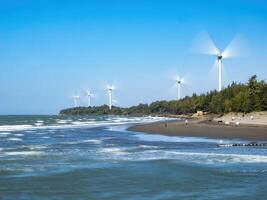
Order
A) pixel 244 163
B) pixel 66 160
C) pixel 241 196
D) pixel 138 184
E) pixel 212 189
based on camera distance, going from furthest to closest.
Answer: pixel 66 160 → pixel 244 163 → pixel 138 184 → pixel 212 189 → pixel 241 196

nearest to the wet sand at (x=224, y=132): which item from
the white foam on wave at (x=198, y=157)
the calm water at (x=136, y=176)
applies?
the white foam on wave at (x=198, y=157)

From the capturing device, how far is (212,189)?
53.4ft

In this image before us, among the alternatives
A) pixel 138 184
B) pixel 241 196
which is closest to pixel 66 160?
pixel 138 184

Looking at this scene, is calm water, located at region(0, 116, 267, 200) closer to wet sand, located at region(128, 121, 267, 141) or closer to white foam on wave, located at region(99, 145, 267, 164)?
white foam on wave, located at region(99, 145, 267, 164)

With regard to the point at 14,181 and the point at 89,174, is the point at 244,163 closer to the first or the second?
the point at 89,174

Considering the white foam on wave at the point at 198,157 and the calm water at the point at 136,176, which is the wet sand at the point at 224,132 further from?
the calm water at the point at 136,176

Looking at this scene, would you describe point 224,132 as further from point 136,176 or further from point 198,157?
point 136,176

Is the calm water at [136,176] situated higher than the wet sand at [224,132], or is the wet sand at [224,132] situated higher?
the wet sand at [224,132]

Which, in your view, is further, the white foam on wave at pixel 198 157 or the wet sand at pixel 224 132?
the wet sand at pixel 224 132

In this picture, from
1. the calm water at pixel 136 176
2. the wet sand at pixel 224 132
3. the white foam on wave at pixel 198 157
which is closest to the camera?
the calm water at pixel 136 176

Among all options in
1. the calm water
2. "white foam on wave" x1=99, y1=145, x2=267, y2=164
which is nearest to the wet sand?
"white foam on wave" x1=99, y1=145, x2=267, y2=164

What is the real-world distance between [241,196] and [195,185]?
2530 millimetres

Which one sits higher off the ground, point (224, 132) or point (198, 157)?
point (224, 132)

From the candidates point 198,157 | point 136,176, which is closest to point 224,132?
point 198,157
